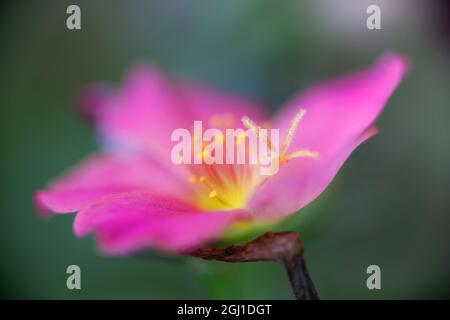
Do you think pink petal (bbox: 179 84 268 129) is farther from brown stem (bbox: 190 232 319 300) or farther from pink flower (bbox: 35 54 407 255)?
brown stem (bbox: 190 232 319 300)

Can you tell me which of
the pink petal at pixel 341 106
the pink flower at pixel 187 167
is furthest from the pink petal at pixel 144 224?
the pink petal at pixel 341 106

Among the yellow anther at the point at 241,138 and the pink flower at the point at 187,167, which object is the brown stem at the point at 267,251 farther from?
the yellow anther at the point at 241,138

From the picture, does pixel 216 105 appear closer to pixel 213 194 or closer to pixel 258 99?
pixel 258 99

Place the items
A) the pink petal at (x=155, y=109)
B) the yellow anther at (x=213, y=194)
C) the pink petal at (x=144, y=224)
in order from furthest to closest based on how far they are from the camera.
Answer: the pink petal at (x=155, y=109) < the yellow anther at (x=213, y=194) < the pink petal at (x=144, y=224)

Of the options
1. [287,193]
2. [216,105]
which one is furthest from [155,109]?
[287,193]

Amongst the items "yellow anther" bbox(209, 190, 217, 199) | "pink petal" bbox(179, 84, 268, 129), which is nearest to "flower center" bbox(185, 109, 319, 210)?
"yellow anther" bbox(209, 190, 217, 199)
